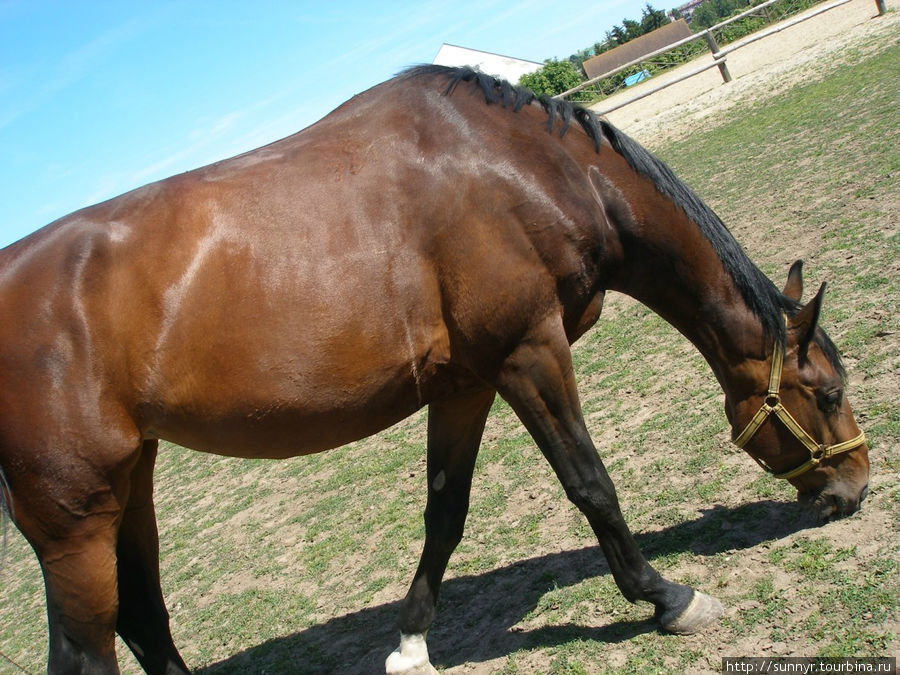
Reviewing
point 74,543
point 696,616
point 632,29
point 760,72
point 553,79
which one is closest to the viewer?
point 74,543

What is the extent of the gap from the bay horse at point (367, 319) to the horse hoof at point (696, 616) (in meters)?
0.01

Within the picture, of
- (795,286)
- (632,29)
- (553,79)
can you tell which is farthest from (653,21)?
(795,286)

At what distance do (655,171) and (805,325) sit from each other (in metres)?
0.97

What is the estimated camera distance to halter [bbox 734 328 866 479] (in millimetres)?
3352

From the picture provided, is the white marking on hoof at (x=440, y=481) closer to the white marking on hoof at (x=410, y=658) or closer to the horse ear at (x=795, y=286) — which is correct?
the white marking on hoof at (x=410, y=658)

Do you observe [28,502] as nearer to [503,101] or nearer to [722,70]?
[503,101]

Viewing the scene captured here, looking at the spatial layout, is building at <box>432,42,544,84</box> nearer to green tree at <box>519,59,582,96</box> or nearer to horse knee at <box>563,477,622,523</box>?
green tree at <box>519,59,582,96</box>

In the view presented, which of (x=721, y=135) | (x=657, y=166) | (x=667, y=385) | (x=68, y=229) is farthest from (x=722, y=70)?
(x=68, y=229)

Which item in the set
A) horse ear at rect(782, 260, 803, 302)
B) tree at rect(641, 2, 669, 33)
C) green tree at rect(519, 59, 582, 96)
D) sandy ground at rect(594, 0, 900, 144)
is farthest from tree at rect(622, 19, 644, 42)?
horse ear at rect(782, 260, 803, 302)

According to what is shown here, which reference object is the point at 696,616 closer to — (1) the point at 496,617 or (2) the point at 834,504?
(2) the point at 834,504

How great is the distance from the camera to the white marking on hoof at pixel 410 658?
3.39 meters

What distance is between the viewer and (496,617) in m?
3.68

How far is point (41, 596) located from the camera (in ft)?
20.9

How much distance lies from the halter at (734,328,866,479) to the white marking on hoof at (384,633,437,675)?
1770mm
